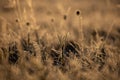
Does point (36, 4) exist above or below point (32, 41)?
below

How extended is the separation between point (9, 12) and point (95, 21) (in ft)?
8.03

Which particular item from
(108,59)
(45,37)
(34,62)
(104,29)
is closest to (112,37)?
(104,29)

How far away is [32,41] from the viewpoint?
200 inches

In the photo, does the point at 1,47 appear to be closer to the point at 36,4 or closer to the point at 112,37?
the point at 112,37

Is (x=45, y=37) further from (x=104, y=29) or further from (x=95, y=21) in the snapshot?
(x=95, y=21)

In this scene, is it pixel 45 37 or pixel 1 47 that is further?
pixel 45 37

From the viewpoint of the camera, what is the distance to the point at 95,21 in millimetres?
8648

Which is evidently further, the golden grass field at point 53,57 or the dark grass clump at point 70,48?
the dark grass clump at point 70,48

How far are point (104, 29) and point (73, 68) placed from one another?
3.29 meters

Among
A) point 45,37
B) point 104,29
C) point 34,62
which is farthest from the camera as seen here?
point 104,29

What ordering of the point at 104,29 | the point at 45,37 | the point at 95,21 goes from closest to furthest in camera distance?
the point at 45,37
the point at 104,29
the point at 95,21

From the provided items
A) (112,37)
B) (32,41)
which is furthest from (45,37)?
(112,37)

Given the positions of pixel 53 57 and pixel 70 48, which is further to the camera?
pixel 70 48

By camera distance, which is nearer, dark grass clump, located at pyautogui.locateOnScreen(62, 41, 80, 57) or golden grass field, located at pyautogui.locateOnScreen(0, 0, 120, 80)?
golden grass field, located at pyautogui.locateOnScreen(0, 0, 120, 80)
